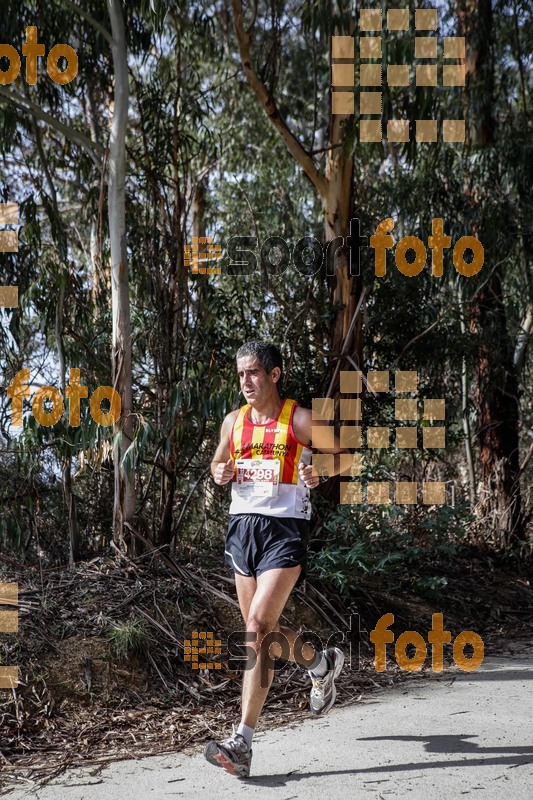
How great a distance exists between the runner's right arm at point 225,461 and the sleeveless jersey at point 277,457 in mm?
40

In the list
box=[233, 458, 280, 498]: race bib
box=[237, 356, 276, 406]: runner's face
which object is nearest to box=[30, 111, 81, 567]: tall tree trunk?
box=[233, 458, 280, 498]: race bib

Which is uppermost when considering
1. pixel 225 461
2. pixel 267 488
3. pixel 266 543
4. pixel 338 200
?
pixel 338 200

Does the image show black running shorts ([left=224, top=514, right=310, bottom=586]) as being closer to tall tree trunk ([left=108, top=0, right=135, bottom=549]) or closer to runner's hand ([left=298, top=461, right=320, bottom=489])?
runner's hand ([left=298, top=461, right=320, bottom=489])

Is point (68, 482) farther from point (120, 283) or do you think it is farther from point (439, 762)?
point (439, 762)

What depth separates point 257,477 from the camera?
4.97 metres

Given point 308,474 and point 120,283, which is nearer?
point 308,474

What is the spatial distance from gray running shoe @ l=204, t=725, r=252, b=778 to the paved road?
0.08m

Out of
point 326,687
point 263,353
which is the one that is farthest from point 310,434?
point 326,687

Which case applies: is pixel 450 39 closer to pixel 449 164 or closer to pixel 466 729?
pixel 449 164

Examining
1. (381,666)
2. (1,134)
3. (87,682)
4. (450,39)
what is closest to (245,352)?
(87,682)

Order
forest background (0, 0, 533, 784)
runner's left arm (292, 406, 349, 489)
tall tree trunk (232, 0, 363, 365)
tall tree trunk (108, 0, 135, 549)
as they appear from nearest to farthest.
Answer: runner's left arm (292, 406, 349, 489), tall tree trunk (108, 0, 135, 549), forest background (0, 0, 533, 784), tall tree trunk (232, 0, 363, 365)

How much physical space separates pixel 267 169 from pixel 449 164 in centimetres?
466

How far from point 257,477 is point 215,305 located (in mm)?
4499

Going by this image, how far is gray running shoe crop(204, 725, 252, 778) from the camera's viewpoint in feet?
14.2
